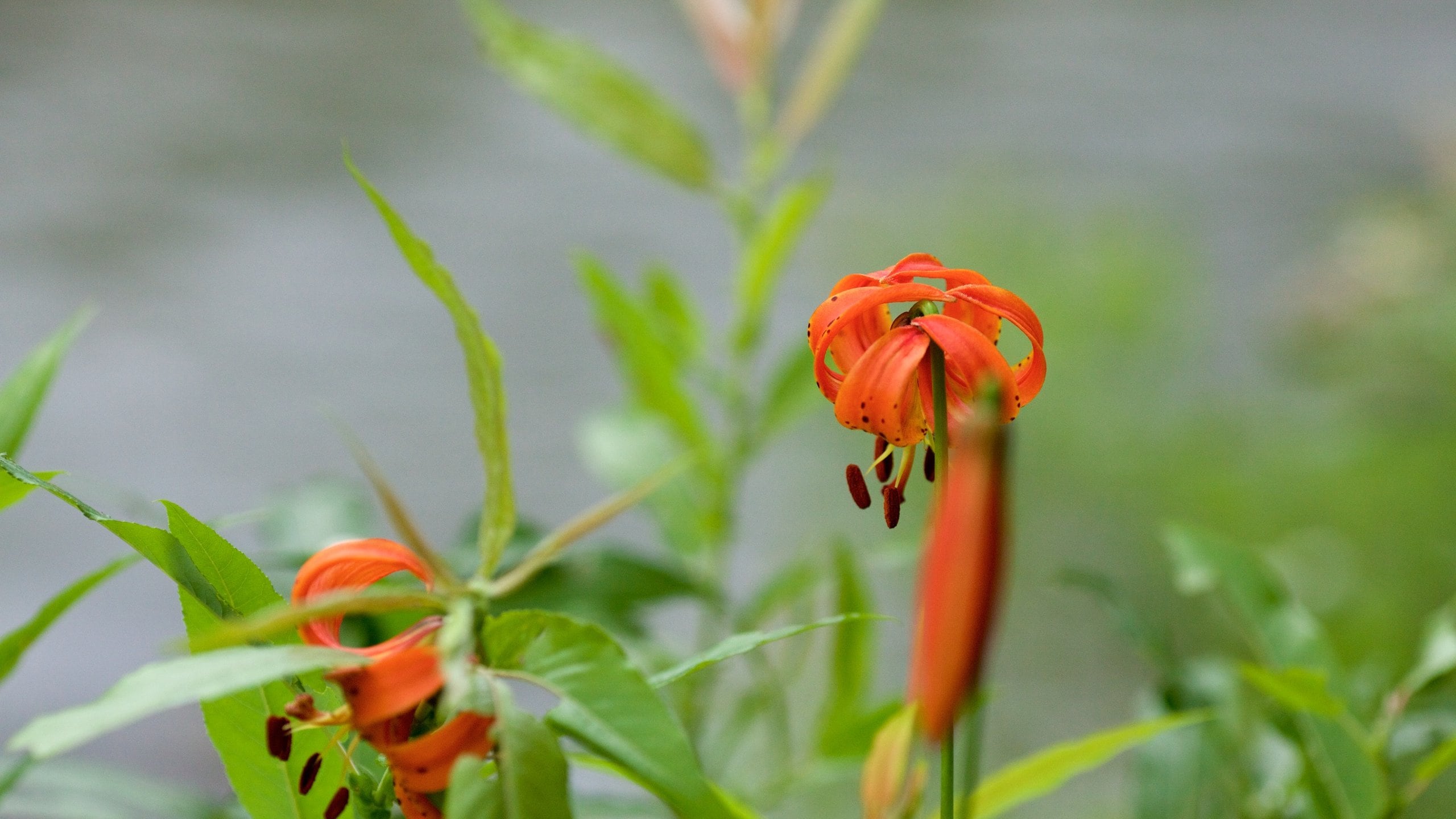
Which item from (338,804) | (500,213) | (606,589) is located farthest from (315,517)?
(500,213)

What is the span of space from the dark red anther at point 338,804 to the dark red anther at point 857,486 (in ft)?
0.34

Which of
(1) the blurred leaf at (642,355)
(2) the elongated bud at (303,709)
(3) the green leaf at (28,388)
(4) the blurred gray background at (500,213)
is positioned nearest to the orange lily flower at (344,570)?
(2) the elongated bud at (303,709)

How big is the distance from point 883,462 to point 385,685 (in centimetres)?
11

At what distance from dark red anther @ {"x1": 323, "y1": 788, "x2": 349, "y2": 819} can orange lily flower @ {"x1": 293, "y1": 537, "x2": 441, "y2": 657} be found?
3cm

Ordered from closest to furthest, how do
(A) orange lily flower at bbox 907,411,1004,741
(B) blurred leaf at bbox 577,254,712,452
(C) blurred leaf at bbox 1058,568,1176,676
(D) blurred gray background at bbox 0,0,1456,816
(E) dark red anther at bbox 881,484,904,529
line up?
1. (A) orange lily flower at bbox 907,411,1004,741
2. (E) dark red anther at bbox 881,484,904,529
3. (C) blurred leaf at bbox 1058,568,1176,676
4. (B) blurred leaf at bbox 577,254,712,452
5. (D) blurred gray background at bbox 0,0,1456,816

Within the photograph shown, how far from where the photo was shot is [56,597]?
26 cm

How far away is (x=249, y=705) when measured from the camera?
214mm

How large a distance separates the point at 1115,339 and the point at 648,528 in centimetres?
63

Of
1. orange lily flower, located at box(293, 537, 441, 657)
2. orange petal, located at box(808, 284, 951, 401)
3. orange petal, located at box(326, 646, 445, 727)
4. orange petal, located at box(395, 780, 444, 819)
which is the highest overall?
orange petal, located at box(808, 284, 951, 401)

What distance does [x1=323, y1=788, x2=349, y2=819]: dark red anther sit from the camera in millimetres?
201

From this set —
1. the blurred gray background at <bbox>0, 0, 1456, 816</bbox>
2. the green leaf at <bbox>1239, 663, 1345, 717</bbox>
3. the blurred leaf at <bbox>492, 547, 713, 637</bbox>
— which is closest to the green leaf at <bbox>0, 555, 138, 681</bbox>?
the blurred leaf at <bbox>492, 547, 713, 637</bbox>

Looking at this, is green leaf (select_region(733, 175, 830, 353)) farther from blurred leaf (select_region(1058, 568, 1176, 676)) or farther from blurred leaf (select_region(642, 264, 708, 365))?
blurred leaf (select_region(1058, 568, 1176, 676))

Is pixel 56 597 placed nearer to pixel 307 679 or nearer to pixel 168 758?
pixel 307 679

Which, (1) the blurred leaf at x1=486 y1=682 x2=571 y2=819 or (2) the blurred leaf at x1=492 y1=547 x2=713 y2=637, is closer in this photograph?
(1) the blurred leaf at x1=486 y1=682 x2=571 y2=819
